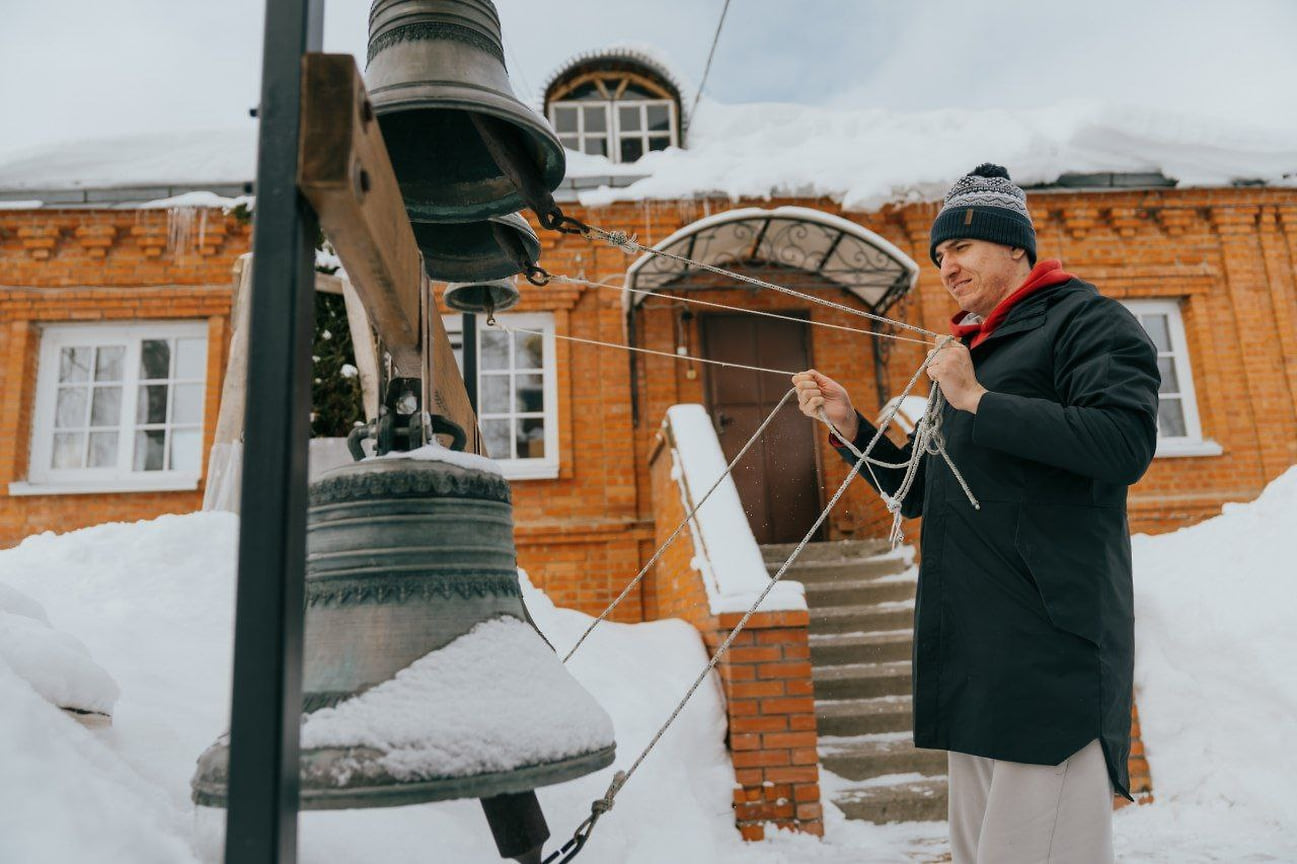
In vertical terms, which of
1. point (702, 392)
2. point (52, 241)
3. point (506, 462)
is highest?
point (52, 241)

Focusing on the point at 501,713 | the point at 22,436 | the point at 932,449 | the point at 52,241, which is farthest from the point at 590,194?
the point at 501,713

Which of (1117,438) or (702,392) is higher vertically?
(702,392)

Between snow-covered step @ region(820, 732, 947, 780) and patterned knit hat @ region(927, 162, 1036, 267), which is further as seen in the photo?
snow-covered step @ region(820, 732, 947, 780)

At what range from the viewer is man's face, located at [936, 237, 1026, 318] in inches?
83.4

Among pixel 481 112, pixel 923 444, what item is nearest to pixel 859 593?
pixel 923 444

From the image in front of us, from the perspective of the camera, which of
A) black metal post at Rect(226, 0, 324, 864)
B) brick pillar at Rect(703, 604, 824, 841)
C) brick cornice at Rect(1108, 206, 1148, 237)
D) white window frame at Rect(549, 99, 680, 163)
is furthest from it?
white window frame at Rect(549, 99, 680, 163)

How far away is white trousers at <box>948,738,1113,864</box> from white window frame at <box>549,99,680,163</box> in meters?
8.56

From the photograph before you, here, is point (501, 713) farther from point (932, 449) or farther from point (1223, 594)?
point (1223, 594)

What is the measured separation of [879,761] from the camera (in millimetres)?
4707

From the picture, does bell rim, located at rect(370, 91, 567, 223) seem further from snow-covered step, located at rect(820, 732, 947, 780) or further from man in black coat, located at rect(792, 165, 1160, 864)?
snow-covered step, located at rect(820, 732, 947, 780)

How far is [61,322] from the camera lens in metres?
8.12

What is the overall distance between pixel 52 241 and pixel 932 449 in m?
8.70

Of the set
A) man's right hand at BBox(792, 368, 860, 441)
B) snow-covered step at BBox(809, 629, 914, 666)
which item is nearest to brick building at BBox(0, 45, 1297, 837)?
snow-covered step at BBox(809, 629, 914, 666)

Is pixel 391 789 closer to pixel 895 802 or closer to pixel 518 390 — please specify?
pixel 895 802
